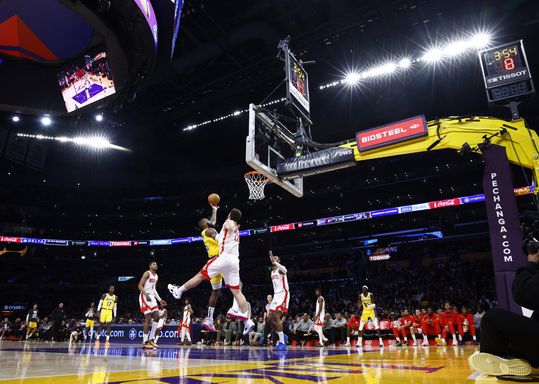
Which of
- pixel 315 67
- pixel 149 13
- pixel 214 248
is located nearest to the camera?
pixel 214 248

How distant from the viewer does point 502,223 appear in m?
7.32

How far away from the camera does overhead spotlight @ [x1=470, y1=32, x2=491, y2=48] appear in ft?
46.0

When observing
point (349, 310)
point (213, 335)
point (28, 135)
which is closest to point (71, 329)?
point (213, 335)

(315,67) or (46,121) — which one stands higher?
(46,121)

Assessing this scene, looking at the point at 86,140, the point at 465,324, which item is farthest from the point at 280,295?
the point at 86,140

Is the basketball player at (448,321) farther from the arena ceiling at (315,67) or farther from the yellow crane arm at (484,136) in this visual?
the arena ceiling at (315,67)

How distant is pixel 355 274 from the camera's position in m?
27.4

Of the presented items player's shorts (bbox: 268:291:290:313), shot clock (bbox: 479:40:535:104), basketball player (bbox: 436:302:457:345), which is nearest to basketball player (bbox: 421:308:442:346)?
basketball player (bbox: 436:302:457:345)

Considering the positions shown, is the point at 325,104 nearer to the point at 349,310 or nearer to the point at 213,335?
the point at 349,310

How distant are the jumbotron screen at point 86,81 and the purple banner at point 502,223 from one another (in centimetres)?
915

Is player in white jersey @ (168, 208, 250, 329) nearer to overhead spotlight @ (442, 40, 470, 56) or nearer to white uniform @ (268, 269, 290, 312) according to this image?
white uniform @ (268, 269, 290, 312)

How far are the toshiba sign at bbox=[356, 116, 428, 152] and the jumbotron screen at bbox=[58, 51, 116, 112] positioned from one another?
22.1 feet

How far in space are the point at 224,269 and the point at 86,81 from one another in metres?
6.66

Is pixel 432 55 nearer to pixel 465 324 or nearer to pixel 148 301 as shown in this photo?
pixel 465 324
